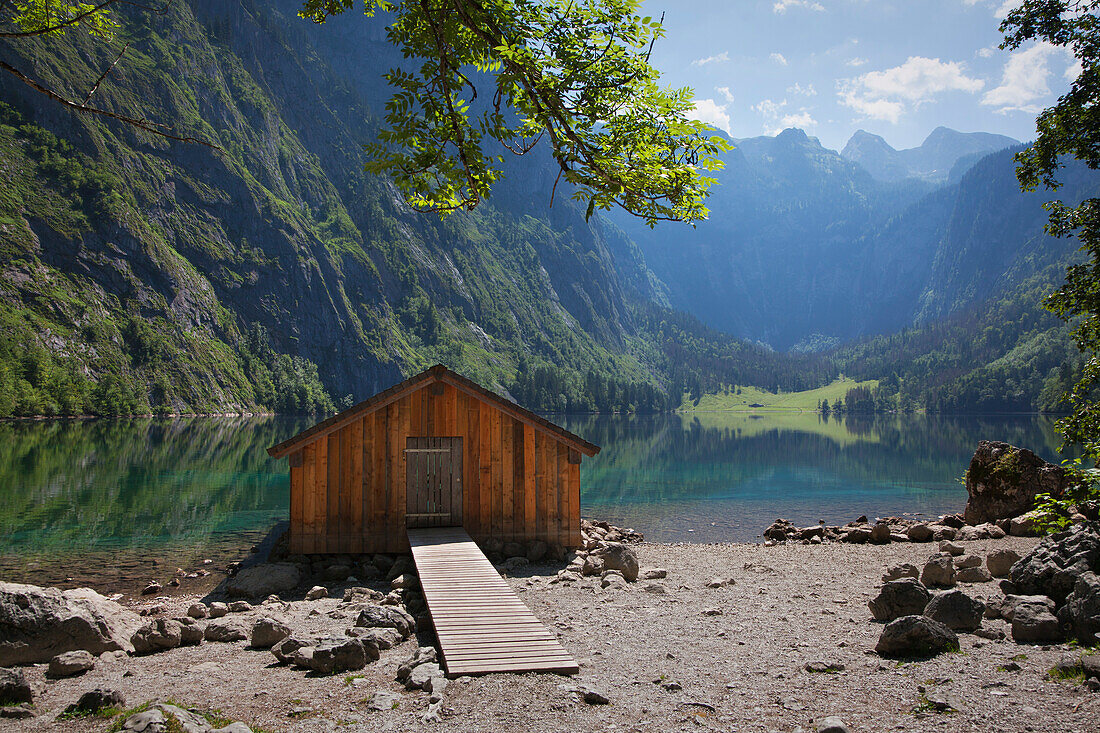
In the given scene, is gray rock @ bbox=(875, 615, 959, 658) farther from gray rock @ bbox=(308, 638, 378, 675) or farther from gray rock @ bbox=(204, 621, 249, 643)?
gray rock @ bbox=(204, 621, 249, 643)

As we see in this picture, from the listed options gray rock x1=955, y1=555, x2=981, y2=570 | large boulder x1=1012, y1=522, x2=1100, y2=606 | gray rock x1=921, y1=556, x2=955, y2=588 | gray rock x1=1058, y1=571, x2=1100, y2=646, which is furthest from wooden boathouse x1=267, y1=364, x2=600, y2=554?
gray rock x1=1058, y1=571, x2=1100, y2=646

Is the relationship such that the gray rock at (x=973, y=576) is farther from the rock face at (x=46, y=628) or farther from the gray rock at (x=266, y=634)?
the rock face at (x=46, y=628)

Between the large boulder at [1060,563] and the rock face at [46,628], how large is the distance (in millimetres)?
13276

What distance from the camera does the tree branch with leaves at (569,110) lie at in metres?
6.30

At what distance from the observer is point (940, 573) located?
13.8 metres

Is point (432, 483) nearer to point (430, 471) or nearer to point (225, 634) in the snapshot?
point (430, 471)

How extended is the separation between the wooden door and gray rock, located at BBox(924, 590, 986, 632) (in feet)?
35.4

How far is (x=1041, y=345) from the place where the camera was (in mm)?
193875

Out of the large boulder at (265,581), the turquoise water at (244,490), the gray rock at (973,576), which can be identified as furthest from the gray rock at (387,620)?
the turquoise water at (244,490)

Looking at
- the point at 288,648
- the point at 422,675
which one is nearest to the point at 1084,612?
the point at 422,675

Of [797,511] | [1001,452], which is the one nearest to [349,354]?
[797,511]

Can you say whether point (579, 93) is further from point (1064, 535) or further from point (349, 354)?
point (349, 354)

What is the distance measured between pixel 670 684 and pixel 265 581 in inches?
405

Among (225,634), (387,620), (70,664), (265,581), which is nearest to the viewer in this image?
(70,664)
